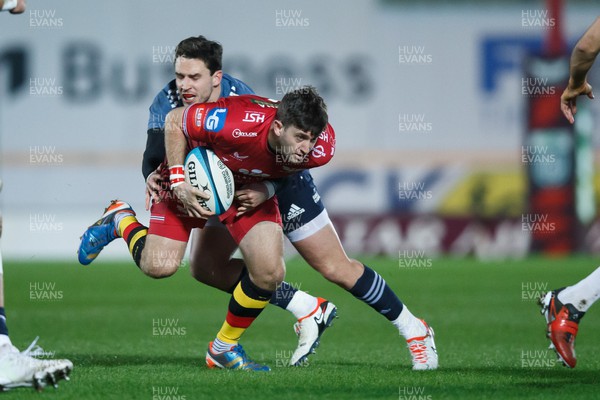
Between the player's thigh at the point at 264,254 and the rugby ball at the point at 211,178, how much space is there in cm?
25

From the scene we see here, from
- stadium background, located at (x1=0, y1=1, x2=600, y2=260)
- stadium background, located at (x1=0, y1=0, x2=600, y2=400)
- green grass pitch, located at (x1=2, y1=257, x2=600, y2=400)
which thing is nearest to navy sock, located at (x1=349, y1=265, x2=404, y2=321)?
green grass pitch, located at (x1=2, y1=257, x2=600, y2=400)

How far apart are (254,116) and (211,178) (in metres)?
0.46

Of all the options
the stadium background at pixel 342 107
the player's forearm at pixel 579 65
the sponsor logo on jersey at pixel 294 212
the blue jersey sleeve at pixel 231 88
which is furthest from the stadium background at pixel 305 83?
the player's forearm at pixel 579 65

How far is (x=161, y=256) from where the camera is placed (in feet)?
21.2

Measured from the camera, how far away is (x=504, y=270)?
16.1m

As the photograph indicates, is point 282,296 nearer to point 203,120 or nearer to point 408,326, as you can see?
point 408,326

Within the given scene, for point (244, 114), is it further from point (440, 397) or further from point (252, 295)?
point (440, 397)

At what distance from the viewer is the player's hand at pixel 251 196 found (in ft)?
20.5

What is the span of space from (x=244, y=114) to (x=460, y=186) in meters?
15.0

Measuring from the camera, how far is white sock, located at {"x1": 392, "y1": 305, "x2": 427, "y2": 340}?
643 centimetres

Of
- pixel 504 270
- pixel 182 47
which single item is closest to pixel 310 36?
pixel 504 270

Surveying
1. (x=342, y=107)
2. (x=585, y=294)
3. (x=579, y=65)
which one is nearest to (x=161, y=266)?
(x=585, y=294)

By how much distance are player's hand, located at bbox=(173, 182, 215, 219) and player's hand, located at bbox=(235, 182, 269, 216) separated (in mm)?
221

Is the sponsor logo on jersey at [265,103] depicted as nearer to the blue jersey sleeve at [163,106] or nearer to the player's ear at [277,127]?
the player's ear at [277,127]
